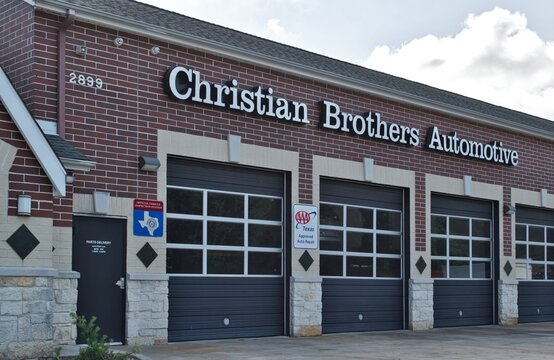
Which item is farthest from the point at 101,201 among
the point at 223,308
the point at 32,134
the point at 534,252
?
the point at 534,252

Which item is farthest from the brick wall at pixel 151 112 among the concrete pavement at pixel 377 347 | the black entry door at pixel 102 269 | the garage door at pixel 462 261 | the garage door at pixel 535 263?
the garage door at pixel 535 263

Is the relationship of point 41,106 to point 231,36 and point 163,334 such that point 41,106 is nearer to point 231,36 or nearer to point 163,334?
point 163,334

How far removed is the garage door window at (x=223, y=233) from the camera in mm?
16406

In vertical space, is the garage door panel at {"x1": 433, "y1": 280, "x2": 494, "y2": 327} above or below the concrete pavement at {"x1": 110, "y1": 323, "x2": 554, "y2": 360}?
above

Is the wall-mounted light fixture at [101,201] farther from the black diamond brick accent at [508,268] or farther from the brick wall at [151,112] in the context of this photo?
the black diamond brick accent at [508,268]

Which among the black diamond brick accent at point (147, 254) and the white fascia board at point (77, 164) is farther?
the black diamond brick accent at point (147, 254)

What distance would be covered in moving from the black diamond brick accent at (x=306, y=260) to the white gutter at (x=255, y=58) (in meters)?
3.87

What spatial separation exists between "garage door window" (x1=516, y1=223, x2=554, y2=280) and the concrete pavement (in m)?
4.96

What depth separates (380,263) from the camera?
20.6 meters

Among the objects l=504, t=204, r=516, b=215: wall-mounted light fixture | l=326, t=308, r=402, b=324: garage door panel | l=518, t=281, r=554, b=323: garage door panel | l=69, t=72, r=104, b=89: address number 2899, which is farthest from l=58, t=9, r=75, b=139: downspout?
l=518, t=281, r=554, b=323: garage door panel

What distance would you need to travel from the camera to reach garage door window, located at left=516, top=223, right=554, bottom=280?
2484cm

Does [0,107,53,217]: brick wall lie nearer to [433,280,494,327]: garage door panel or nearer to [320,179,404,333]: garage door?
[320,179,404,333]: garage door

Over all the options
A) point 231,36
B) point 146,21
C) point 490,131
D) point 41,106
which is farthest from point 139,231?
point 490,131

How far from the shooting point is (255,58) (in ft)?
57.4
